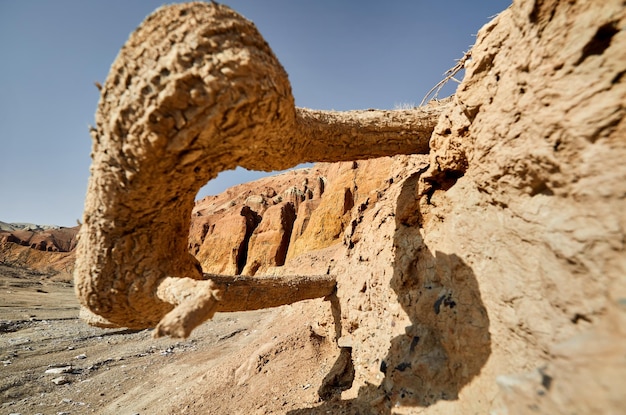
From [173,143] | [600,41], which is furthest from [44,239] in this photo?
[600,41]

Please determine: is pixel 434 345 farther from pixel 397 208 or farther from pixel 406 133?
pixel 406 133

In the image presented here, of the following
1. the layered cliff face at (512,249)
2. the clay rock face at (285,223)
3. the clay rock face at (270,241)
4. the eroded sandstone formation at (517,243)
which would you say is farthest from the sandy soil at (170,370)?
the clay rock face at (270,241)

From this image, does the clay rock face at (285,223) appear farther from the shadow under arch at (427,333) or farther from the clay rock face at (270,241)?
the shadow under arch at (427,333)

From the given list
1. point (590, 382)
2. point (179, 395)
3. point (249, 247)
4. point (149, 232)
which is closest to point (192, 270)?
point (149, 232)

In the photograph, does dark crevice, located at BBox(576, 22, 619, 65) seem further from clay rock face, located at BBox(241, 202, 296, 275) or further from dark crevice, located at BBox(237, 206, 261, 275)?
dark crevice, located at BBox(237, 206, 261, 275)

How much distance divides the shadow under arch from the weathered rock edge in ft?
5.49

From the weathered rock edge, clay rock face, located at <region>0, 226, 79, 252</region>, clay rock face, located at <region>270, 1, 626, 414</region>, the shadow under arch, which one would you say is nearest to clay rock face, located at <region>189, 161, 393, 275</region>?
the shadow under arch

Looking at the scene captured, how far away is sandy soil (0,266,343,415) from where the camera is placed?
15.4ft

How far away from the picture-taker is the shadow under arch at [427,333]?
7.66 feet

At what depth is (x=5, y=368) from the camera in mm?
6676

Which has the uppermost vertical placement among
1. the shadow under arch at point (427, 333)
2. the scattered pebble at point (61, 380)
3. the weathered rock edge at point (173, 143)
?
the weathered rock edge at point (173, 143)

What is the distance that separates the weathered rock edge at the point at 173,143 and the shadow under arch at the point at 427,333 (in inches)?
65.9

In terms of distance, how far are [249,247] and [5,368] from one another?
14.7m

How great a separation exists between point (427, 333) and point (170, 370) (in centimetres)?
681
